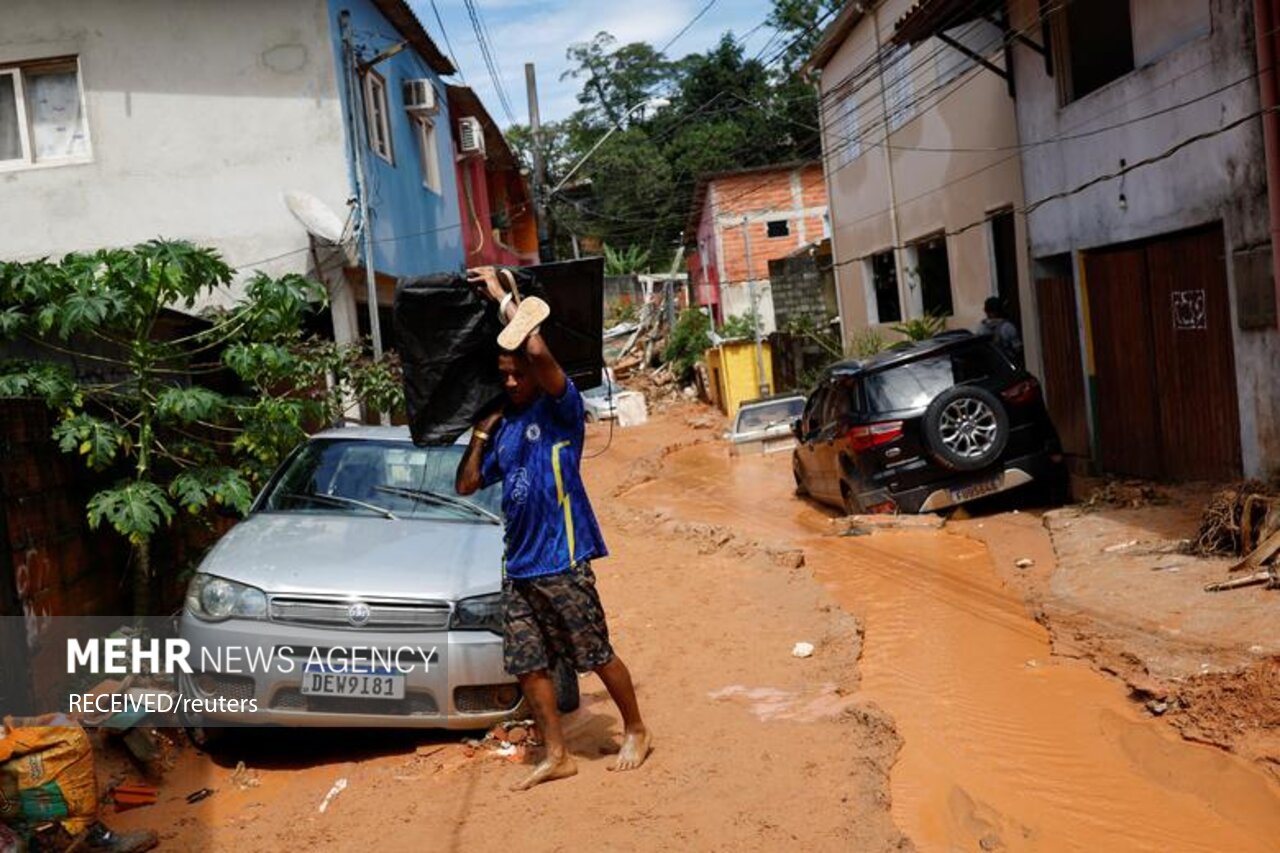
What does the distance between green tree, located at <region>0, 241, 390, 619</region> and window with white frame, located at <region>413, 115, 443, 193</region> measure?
11.1 metres

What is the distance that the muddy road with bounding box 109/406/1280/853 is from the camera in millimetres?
4434

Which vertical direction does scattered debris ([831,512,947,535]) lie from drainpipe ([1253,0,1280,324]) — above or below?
below

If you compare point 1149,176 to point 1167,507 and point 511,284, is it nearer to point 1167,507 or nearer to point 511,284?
point 1167,507

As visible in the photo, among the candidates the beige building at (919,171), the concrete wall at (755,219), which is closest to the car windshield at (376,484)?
the beige building at (919,171)

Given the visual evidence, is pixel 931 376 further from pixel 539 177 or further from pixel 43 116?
pixel 539 177

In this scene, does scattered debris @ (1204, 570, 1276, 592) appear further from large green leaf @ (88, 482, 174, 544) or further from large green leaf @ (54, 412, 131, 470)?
large green leaf @ (54, 412, 131, 470)

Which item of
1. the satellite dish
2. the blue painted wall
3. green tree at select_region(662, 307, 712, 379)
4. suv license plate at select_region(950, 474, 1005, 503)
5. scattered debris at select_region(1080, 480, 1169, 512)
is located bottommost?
scattered debris at select_region(1080, 480, 1169, 512)

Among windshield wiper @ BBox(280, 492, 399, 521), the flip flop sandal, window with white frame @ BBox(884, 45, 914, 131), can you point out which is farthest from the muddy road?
window with white frame @ BBox(884, 45, 914, 131)

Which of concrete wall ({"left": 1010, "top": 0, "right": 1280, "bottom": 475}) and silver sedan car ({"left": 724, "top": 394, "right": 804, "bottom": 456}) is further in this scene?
silver sedan car ({"left": 724, "top": 394, "right": 804, "bottom": 456})

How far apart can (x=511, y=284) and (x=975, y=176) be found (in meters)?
12.6

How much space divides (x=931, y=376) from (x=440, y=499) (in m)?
5.86

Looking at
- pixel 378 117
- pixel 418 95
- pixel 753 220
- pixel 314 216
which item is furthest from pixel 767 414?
pixel 753 220

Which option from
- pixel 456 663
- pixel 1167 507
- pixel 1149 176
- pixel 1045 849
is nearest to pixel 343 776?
pixel 456 663

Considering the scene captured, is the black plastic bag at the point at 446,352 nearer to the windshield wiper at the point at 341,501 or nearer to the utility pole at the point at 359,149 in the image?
the windshield wiper at the point at 341,501
